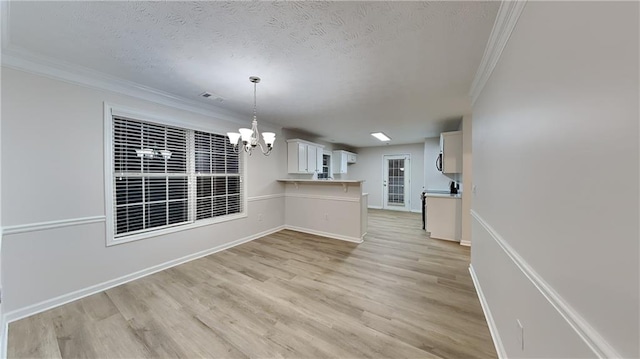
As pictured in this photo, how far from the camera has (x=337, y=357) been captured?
5.16 ft

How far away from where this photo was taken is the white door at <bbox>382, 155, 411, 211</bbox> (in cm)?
755

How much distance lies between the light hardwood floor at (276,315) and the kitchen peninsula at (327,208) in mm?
1144

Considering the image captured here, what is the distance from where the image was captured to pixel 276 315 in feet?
6.69

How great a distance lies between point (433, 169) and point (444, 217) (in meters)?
2.30

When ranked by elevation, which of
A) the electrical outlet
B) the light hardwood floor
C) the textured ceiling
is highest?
the textured ceiling

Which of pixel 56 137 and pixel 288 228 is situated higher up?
pixel 56 137

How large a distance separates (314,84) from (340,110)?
1.14 metres

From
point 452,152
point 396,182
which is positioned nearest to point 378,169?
point 396,182

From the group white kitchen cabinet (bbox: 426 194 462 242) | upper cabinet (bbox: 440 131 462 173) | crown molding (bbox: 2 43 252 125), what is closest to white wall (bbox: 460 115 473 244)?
white kitchen cabinet (bbox: 426 194 462 242)

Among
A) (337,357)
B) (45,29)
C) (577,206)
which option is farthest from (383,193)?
(45,29)

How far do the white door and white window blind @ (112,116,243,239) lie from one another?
556cm

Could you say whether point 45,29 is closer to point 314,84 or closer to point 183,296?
point 314,84

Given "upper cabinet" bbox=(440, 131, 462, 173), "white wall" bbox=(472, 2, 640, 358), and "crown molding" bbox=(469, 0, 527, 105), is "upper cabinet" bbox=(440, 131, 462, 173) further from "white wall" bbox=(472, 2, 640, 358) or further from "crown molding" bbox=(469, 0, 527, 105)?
"white wall" bbox=(472, 2, 640, 358)

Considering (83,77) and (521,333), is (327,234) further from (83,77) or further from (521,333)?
(83,77)
